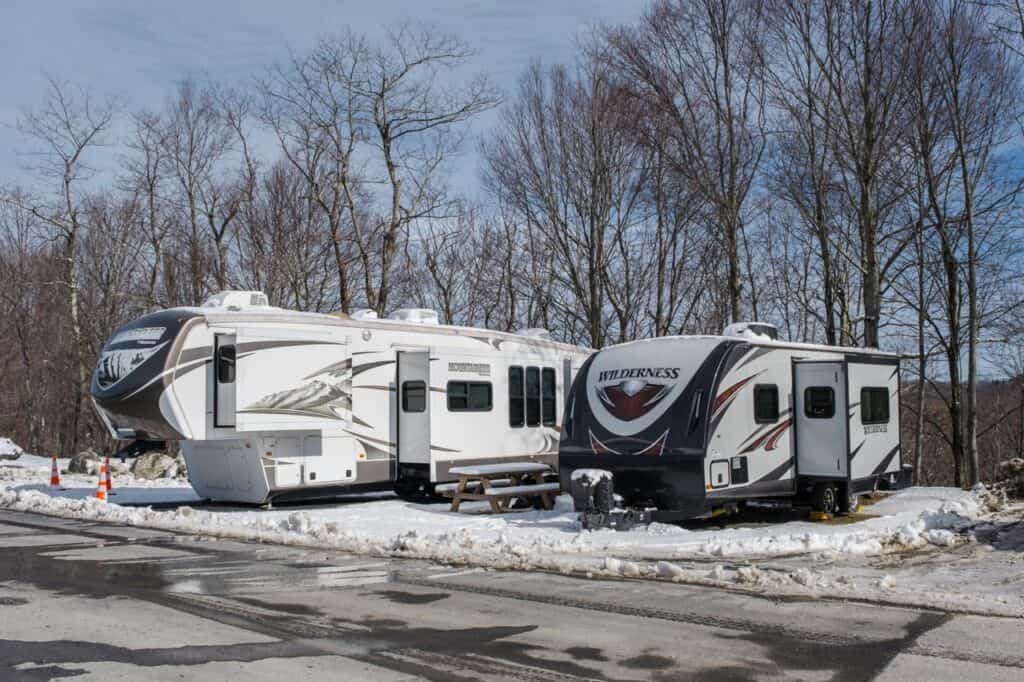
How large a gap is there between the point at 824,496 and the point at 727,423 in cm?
A: 260

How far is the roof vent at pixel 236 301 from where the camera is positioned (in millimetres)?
16812

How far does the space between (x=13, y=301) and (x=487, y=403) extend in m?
33.3

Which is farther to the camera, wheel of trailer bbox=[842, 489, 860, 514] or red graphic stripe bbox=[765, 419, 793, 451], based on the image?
wheel of trailer bbox=[842, 489, 860, 514]

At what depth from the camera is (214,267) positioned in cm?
3697

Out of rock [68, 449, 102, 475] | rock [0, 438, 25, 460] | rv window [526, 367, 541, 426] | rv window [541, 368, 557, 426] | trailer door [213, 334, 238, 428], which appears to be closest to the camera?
trailer door [213, 334, 238, 428]

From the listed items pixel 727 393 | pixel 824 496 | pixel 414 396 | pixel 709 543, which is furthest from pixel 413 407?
pixel 709 543

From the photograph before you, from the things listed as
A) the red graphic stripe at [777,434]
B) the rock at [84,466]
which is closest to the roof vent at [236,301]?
the red graphic stripe at [777,434]

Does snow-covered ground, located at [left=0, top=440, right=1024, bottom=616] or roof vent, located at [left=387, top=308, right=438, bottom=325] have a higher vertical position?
roof vent, located at [left=387, top=308, right=438, bottom=325]

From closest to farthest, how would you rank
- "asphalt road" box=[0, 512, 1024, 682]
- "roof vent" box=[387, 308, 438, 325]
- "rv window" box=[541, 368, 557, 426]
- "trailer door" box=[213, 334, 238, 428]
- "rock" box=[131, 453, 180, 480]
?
"asphalt road" box=[0, 512, 1024, 682] → "trailer door" box=[213, 334, 238, 428] → "roof vent" box=[387, 308, 438, 325] → "rv window" box=[541, 368, 557, 426] → "rock" box=[131, 453, 180, 480]

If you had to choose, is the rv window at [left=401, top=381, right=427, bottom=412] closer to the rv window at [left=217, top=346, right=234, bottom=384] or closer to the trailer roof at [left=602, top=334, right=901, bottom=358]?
the rv window at [left=217, top=346, right=234, bottom=384]

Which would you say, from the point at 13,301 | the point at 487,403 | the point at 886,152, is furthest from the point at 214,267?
the point at 886,152

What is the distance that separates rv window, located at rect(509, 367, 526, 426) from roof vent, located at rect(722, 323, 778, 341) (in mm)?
5317

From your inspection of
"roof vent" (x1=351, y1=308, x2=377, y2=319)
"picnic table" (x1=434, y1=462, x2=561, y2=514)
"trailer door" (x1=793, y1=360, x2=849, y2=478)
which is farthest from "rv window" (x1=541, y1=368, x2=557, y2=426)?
"trailer door" (x1=793, y1=360, x2=849, y2=478)

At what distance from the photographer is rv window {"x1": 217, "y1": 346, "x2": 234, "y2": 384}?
15.8m
